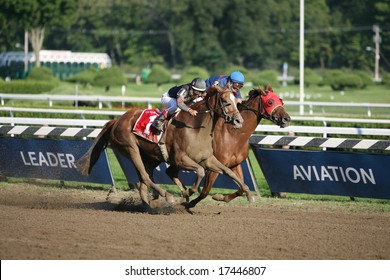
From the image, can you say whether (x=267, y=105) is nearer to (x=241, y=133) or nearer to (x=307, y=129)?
(x=241, y=133)

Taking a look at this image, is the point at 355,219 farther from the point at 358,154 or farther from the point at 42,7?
the point at 42,7

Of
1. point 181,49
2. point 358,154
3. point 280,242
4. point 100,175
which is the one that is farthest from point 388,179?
point 181,49

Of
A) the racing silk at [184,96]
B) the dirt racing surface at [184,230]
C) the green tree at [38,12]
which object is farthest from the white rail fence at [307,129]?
the green tree at [38,12]

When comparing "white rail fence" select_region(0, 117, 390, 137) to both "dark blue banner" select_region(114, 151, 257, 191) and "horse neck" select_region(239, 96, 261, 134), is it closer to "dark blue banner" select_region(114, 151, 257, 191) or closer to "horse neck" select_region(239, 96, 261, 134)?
"dark blue banner" select_region(114, 151, 257, 191)

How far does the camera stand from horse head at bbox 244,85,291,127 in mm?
10289

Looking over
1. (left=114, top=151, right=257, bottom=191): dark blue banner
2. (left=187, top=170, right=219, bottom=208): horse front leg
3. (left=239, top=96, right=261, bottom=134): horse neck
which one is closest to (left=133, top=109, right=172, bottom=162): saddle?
(left=187, top=170, right=219, bottom=208): horse front leg

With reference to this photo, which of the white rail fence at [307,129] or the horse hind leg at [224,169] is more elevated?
the horse hind leg at [224,169]

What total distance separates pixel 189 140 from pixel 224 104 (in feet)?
2.01

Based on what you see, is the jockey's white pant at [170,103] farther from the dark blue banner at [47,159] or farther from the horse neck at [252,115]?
the dark blue banner at [47,159]

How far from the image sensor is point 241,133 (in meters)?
10.3

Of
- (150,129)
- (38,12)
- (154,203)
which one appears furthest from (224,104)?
(38,12)

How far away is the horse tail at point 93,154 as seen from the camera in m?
11.0

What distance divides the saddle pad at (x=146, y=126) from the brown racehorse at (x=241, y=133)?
76 cm

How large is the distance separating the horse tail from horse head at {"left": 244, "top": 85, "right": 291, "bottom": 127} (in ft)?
6.27
